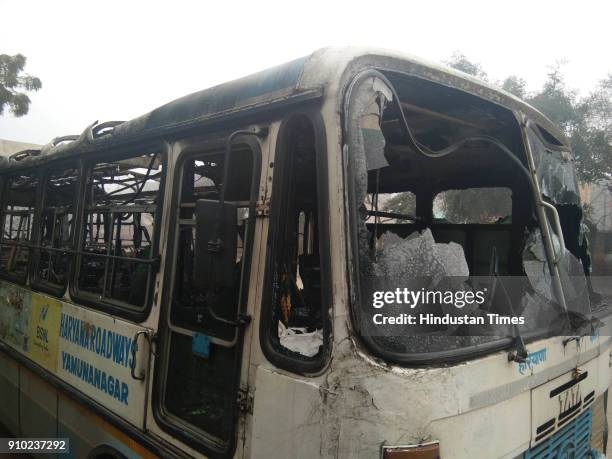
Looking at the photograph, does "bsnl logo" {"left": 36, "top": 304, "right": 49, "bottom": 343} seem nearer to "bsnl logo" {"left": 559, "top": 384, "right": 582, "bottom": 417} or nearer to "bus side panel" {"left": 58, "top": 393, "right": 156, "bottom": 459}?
"bus side panel" {"left": 58, "top": 393, "right": 156, "bottom": 459}

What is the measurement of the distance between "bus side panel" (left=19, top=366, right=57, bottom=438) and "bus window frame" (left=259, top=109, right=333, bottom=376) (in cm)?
227

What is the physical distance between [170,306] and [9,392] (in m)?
2.82

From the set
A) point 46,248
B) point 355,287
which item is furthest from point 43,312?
point 355,287

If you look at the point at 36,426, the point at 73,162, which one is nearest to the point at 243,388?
the point at 73,162

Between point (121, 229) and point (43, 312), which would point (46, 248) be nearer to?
point (43, 312)

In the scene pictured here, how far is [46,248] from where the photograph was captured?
12.0ft

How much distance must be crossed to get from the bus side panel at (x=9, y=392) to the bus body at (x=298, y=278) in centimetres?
50

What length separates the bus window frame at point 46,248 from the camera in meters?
3.22

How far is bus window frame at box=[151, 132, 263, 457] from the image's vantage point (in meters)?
1.84

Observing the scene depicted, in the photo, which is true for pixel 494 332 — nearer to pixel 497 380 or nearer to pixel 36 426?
pixel 497 380

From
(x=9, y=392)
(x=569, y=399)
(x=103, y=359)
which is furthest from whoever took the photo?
(x=9, y=392)

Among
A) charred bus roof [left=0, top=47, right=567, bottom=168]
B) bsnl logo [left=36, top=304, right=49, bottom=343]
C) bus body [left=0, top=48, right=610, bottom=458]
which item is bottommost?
bsnl logo [left=36, top=304, right=49, bottom=343]

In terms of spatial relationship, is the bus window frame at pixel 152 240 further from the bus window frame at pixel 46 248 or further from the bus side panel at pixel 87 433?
the bus side panel at pixel 87 433

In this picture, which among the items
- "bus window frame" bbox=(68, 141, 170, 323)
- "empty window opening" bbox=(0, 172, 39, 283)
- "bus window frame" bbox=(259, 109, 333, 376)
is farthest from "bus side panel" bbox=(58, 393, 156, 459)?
"empty window opening" bbox=(0, 172, 39, 283)
